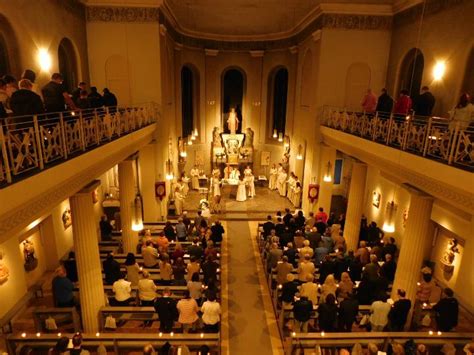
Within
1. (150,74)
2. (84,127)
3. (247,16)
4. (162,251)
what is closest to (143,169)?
(150,74)

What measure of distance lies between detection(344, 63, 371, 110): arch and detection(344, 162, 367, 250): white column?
3.99 meters

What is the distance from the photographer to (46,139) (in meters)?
6.05

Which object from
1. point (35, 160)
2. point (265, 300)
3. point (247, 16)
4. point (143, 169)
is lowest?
point (265, 300)

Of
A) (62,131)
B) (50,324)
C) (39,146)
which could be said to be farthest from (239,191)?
(39,146)

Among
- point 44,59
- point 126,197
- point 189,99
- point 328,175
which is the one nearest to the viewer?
point 44,59

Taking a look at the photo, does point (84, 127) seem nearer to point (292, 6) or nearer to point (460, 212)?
point (460, 212)

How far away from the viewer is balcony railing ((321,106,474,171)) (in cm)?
612

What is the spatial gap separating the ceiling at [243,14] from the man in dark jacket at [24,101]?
1072 cm

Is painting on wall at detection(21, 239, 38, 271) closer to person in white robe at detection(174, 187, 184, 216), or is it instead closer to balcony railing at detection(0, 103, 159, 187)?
balcony railing at detection(0, 103, 159, 187)

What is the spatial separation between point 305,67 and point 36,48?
12.0 m

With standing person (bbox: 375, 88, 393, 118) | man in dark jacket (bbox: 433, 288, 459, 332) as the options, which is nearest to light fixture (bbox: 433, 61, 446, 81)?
standing person (bbox: 375, 88, 393, 118)

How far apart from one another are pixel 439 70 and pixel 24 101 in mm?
11885

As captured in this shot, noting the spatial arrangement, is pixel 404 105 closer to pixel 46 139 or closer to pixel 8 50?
pixel 46 139

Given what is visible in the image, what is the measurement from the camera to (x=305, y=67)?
57.8 ft
